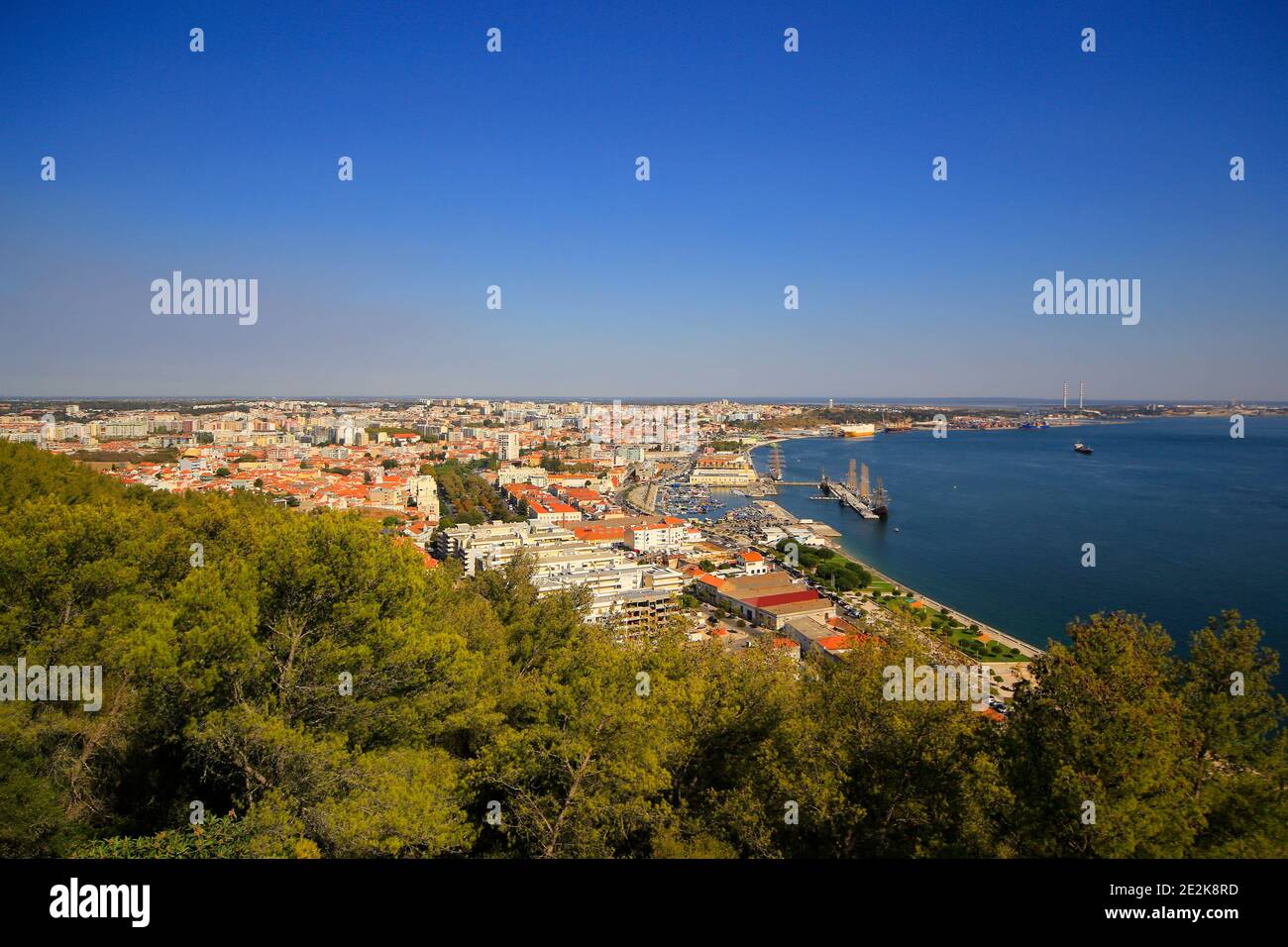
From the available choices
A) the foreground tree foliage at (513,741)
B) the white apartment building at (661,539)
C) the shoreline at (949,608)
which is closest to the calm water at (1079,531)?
the shoreline at (949,608)

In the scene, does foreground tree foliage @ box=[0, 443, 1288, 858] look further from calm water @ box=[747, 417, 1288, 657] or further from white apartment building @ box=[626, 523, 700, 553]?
white apartment building @ box=[626, 523, 700, 553]

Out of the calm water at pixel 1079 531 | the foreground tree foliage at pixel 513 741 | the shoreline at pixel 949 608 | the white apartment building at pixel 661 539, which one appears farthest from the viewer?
the white apartment building at pixel 661 539

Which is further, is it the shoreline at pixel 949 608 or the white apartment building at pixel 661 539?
the white apartment building at pixel 661 539

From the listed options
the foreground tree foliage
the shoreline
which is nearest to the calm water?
the shoreline

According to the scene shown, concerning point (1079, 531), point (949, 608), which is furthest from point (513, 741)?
point (1079, 531)

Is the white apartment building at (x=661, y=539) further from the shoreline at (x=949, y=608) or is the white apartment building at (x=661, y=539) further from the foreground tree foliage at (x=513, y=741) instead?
the foreground tree foliage at (x=513, y=741)

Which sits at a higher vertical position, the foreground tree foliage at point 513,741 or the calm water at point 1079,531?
the foreground tree foliage at point 513,741

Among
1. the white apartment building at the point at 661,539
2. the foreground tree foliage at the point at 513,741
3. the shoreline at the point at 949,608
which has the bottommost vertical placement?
the shoreline at the point at 949,608
